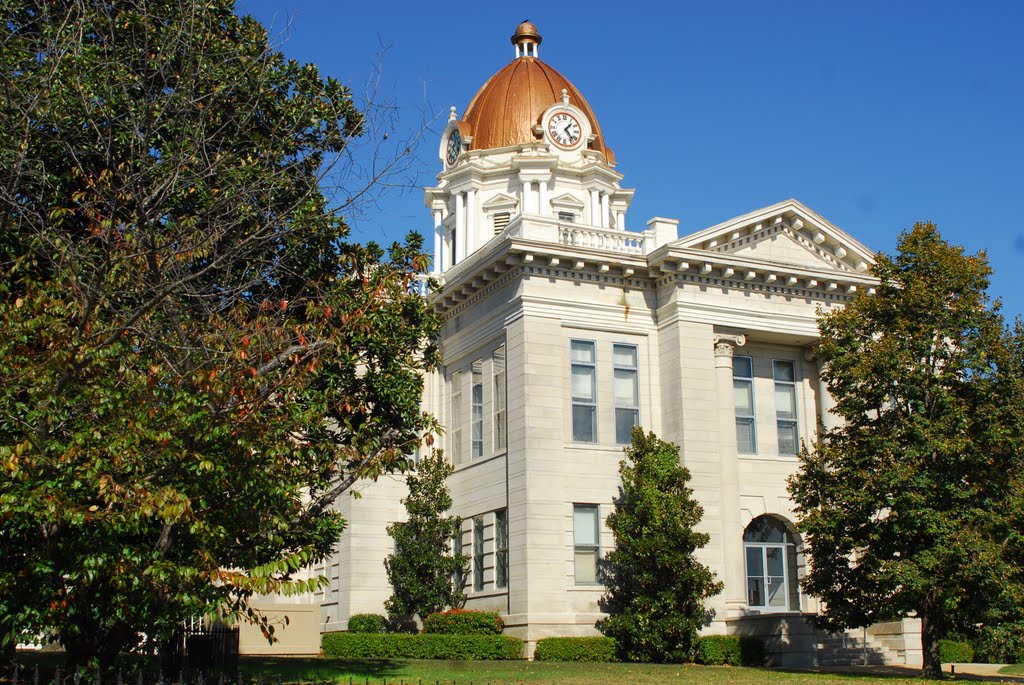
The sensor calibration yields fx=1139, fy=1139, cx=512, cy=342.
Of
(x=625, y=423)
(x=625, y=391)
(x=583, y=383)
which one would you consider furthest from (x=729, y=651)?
(x=583, y=383)

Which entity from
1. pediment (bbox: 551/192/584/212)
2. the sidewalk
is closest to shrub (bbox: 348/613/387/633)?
the sidewalk

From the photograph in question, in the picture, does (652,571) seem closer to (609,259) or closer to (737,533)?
(737,533)

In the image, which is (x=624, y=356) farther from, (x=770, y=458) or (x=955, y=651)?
(x=955, y=651)

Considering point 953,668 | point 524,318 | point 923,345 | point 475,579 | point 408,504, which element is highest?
point 524,318

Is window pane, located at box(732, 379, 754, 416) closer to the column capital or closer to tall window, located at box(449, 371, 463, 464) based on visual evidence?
the column capital

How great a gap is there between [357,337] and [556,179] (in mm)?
26372

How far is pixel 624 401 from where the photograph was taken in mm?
31891

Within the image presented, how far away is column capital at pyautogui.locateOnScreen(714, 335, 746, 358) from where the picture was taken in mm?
31859

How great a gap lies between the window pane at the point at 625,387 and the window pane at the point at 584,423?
0.87 metres

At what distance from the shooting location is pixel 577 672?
76.8ft

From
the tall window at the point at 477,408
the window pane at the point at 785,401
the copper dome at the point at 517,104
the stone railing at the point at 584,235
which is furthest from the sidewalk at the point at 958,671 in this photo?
the copper dome at the point at 517,104

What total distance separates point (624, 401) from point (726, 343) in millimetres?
3295

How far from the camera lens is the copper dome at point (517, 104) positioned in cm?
4700

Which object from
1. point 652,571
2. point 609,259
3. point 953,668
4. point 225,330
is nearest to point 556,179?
point 609,259
